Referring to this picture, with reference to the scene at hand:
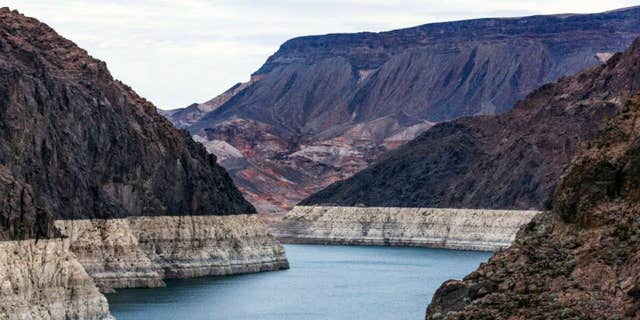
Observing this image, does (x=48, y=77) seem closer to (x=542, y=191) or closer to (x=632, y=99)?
(x=632, y=99)

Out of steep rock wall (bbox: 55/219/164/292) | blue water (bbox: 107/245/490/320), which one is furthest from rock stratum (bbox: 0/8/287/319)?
blue water (bbox: 107/245/490/320)

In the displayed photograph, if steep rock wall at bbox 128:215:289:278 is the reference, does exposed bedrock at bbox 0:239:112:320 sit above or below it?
above

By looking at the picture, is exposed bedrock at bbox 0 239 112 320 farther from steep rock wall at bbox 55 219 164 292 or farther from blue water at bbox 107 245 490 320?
steep rock wall at bbox 55 219 164 292

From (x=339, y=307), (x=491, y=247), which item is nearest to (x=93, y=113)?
(x=339, y=307)

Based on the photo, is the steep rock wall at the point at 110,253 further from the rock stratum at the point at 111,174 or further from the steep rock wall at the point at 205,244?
the steep rock wall at the point at 205,244

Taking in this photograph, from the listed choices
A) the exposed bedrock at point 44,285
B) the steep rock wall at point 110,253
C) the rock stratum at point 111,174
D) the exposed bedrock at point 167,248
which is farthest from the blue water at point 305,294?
the exposed bedrock at point 44,285

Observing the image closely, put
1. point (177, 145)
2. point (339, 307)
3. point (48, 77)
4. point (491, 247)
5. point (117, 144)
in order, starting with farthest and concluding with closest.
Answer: point (491, 247) < point (177, 145) < point (117, 144) < point (48, 77) < point (339, 307)
